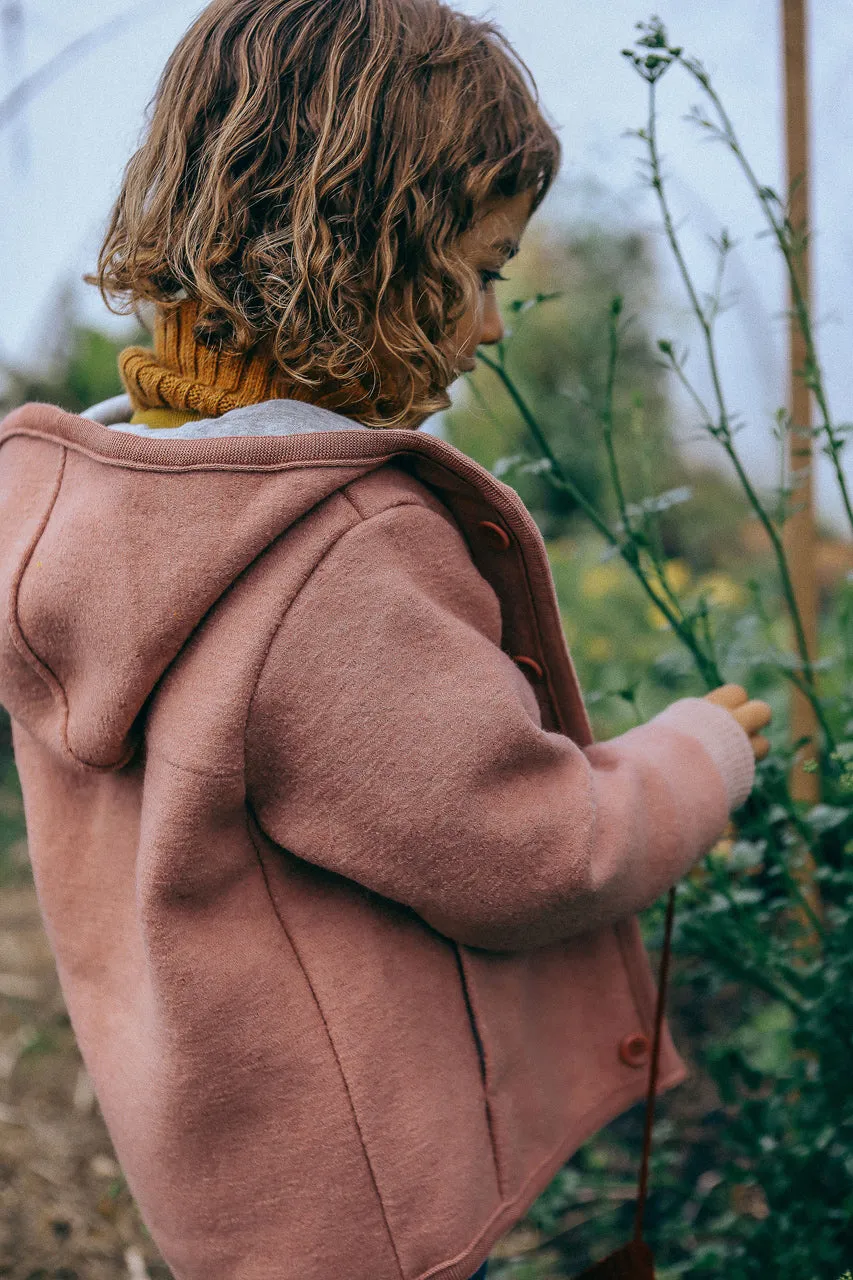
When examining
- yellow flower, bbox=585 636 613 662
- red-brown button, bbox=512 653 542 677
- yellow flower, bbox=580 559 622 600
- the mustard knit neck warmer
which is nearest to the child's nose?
the mustard knit neck warmer

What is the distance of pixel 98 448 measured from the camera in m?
0.92

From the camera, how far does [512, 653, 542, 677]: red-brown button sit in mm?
1077

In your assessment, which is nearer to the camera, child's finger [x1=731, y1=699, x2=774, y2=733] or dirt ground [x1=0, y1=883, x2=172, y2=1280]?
child's finger [x1=731, y1=699, x2=774, y2=733]

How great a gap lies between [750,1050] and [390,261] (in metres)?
1.45

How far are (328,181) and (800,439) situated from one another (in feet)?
2.90

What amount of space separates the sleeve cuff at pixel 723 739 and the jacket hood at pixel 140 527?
0.30 meters

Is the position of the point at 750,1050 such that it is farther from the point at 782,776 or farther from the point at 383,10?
the point at 383,10

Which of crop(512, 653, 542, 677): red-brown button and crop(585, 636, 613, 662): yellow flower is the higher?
crop(512, 653, 542, 677): red-brown button

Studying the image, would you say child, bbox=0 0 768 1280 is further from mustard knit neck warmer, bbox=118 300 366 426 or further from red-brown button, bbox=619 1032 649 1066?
red-brown button, bbox=619 1032 649 1066

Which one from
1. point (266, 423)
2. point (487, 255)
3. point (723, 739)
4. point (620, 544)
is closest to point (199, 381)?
point (266, 423)

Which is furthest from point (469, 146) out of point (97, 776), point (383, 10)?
point (97, 776)

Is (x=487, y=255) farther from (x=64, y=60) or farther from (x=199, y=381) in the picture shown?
(x=64, y=60)

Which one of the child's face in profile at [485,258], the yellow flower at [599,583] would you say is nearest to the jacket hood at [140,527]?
the child's face in profile at [485,258]

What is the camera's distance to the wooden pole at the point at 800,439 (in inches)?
51.8
